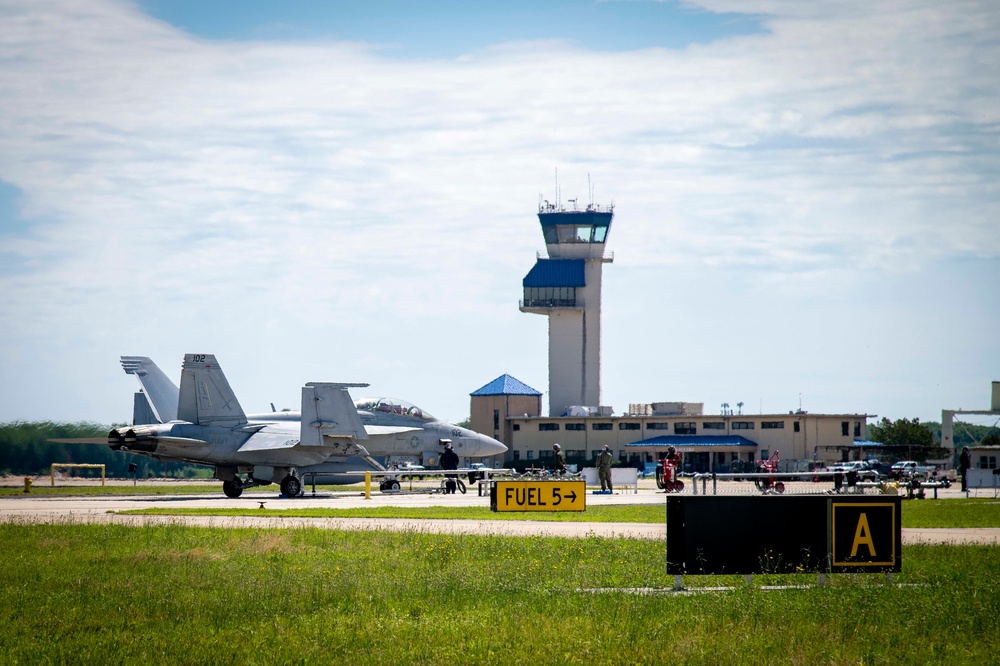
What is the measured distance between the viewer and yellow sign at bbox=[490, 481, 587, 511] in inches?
1070

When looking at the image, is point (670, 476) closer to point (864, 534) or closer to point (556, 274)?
point (864, 534)

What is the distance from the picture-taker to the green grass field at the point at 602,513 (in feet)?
79.6

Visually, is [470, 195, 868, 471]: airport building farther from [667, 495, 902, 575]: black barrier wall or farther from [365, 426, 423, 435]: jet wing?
[667, 495, 902, 575]: black barrier wall

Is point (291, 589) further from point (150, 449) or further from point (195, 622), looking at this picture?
point (150, 449)

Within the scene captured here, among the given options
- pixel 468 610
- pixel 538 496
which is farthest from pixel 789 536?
pixel 538 496

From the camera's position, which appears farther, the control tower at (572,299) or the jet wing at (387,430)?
the control tower at (572,299)

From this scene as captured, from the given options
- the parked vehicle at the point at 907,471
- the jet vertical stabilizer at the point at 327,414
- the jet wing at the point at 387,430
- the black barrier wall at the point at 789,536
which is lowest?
the parked vehicle at the point at 907,471

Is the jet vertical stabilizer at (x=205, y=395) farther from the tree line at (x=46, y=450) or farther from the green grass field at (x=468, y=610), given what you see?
the green grass field at (x=468, y=610)

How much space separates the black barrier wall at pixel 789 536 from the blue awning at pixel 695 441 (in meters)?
70.2

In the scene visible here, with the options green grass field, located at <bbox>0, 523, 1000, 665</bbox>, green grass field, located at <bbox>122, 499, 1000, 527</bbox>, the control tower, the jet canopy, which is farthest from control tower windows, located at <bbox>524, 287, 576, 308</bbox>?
green grass field, located at <bbox>0, 523, 1000, 665</bbox>

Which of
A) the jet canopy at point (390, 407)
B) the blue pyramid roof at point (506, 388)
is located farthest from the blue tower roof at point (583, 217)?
the jet canopy at point (390, 407)

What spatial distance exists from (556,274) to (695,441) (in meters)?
19.1

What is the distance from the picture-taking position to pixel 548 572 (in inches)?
595

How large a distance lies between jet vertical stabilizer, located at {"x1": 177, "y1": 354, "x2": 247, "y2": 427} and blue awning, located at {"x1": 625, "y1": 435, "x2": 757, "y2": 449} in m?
50.7
